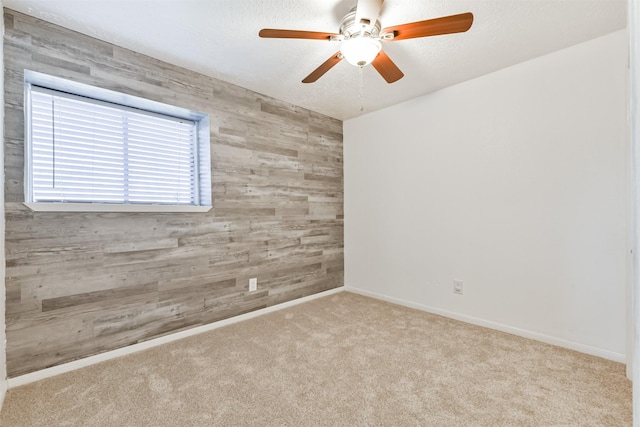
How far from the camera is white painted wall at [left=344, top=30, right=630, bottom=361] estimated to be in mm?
2076

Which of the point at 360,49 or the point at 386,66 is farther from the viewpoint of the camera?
the point at 386,66

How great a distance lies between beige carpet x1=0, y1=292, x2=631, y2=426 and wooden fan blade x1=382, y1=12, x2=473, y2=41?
199 centimetres

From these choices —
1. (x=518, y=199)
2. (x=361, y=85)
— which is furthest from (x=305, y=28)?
(x=518, y=199)

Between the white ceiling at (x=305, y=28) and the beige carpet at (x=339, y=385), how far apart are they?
2.23 metres

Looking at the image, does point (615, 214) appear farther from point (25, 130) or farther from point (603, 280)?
point (25, 130)

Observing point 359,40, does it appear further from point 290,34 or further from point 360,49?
point 290,34

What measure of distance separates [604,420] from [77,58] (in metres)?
3.74

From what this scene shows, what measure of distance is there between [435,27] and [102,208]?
93.3 inches

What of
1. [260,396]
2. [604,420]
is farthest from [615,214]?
[260,396]

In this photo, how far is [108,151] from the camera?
226cm

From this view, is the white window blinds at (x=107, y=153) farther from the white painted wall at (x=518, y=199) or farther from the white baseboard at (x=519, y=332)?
the white baseboard at (x=519, y=332)

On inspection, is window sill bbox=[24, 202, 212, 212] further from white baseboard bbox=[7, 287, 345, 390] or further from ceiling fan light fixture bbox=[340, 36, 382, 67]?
ceiling fan light fixture bbox=[340, 36, 382, 67]

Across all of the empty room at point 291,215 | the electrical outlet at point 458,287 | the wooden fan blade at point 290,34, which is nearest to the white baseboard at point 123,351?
the empty room at point 291,215

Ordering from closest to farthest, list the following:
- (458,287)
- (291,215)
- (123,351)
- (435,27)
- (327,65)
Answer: (435,27) → (327,65) → (123,351) → (458,287) → (291,215)
